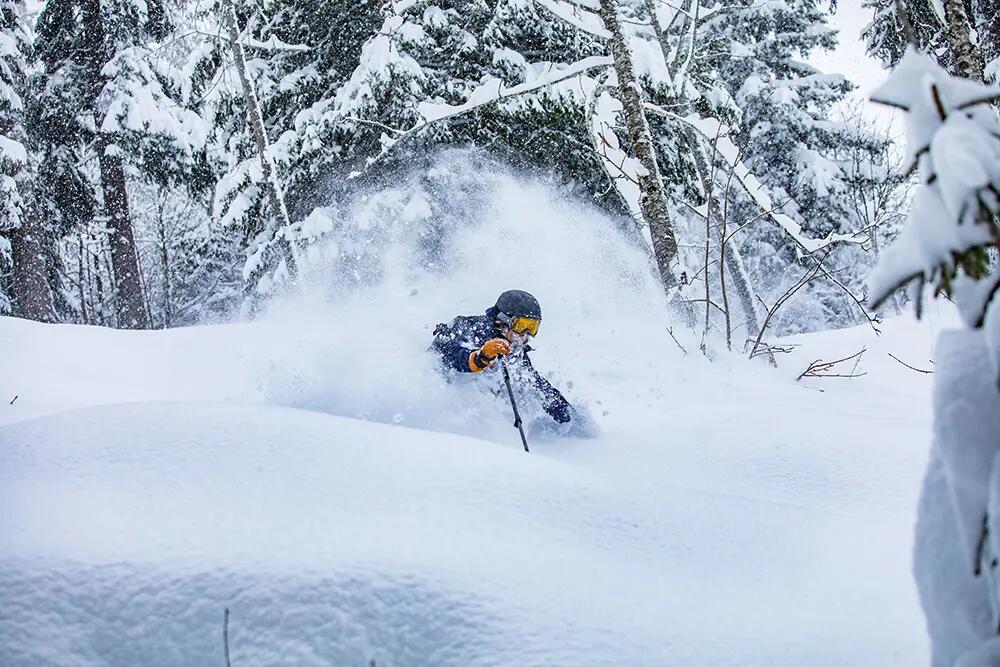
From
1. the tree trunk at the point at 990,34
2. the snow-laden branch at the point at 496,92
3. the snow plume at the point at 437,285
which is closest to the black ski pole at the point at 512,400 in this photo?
the snow plume at the point at 437,285

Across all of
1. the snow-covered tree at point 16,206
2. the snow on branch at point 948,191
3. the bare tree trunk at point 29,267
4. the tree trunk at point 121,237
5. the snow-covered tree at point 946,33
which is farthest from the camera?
the tree trunk at point 121,237

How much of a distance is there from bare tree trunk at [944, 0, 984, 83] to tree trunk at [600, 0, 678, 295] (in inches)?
110

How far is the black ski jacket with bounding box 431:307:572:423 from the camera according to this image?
15.8ft

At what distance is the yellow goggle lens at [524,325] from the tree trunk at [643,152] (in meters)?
2.70

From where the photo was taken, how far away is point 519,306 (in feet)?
16.6

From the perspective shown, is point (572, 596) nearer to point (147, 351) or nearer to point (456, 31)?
point (147, 351)

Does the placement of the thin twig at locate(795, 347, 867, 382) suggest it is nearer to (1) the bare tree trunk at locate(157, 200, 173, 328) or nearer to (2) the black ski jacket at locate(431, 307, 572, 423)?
(2) the black ski jacket at locate(431, 307, 572, 423)

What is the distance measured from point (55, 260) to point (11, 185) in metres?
3.34

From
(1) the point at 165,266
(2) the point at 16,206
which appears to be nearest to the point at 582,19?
(2) the point at 16,206

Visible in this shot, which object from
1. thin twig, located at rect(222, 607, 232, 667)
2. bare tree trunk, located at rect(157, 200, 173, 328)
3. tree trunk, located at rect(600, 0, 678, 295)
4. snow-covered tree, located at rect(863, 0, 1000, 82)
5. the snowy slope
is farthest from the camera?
bare tree trunk, located at rect(157, 200, 173, 328)

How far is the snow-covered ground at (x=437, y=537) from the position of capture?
1.77 meters

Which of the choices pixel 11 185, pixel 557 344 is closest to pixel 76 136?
pixel 11 185

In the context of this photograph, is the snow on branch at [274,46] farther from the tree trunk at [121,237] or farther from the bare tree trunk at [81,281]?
the bare tree trunk at [81,281]

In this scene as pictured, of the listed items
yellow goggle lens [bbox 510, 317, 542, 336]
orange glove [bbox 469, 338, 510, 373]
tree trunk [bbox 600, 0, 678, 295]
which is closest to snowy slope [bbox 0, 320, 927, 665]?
orange glove [bbox 469, 338, 510, 373]
